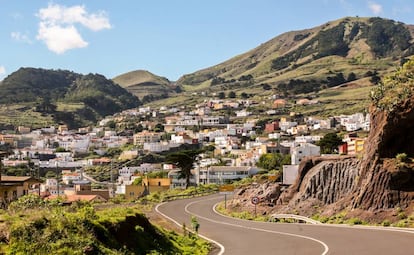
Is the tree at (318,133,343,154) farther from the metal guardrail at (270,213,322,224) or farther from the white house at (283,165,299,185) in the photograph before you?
the metal guardrail at (270,213,322,224)

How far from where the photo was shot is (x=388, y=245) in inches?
787

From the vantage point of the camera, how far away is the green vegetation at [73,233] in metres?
13.3

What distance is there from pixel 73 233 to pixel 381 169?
1912cm

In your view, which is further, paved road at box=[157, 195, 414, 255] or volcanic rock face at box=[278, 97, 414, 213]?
volcanic rock face at box=[278, 97, 414, 213]

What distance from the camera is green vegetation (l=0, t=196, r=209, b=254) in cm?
1334

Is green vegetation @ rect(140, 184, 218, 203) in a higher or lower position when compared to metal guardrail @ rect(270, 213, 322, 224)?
lower

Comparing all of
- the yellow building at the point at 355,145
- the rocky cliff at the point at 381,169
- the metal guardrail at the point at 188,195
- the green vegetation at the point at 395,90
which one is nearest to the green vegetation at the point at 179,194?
the metal guardrail at the point at 188,195

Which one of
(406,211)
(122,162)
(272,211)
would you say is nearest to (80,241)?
(406,211)

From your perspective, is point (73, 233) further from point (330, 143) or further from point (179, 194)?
point (330, 143)

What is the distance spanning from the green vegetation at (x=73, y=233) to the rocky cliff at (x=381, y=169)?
13948 mm

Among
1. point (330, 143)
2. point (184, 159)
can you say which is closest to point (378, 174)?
point (184, 159)

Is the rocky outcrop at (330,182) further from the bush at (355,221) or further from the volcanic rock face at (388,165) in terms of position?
the bush at (355,221)

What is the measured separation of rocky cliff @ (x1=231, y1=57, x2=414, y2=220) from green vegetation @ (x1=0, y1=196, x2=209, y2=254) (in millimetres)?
13948

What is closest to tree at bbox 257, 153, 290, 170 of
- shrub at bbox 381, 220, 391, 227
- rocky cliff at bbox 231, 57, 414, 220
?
rocky cliff at bbox 231, 57, 414, 220
